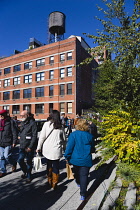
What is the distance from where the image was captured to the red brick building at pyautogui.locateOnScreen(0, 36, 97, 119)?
25344mm

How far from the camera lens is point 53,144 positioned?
372 cm

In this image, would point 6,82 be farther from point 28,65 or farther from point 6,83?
point 28,65

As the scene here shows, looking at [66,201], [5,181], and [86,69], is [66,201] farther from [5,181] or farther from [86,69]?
[86,69]

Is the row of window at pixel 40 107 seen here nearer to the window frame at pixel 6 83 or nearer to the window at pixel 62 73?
the window frame at pixel 6 83

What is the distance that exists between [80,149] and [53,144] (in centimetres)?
81

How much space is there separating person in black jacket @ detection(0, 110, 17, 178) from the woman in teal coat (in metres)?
2.21

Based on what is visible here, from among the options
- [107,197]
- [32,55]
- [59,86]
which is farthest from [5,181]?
[32,55]

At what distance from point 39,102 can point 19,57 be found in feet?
37.5

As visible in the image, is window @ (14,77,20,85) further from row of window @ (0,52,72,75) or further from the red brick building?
row of window @ (0,52,72,75)

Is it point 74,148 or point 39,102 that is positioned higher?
point 39,102

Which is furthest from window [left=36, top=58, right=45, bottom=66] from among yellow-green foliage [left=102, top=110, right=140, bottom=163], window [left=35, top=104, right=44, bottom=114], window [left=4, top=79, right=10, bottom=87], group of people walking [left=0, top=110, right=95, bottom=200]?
yellow-green foliage [left=102, top=110, right=140, bottom=163]

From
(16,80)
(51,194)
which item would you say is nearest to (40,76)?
(16,80)

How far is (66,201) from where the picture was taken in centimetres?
319

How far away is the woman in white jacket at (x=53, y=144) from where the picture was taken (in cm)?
367
